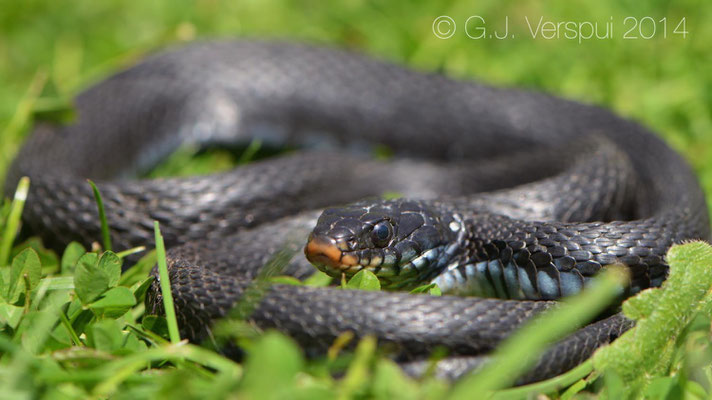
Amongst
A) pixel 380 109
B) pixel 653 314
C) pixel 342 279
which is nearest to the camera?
pixel 653 314

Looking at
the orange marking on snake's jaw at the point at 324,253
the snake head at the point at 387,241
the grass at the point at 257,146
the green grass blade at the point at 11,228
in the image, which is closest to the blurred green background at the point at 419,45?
the grass at the point at 257,146

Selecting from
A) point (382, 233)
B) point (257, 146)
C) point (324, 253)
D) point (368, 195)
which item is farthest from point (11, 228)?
point (257, 146)

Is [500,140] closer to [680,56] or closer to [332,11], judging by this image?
[680,56]

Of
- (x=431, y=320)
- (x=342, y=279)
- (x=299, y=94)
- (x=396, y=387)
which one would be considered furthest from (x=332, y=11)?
(x=396, y=387)

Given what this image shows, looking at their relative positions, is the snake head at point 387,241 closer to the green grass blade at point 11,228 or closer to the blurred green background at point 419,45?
the green grass blade at point 11,228

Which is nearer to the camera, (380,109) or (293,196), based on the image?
(293,196)

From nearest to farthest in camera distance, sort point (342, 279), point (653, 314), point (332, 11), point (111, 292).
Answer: point (653, 314) < point (111, 292) < point (342, 279) < point (332, 11)
